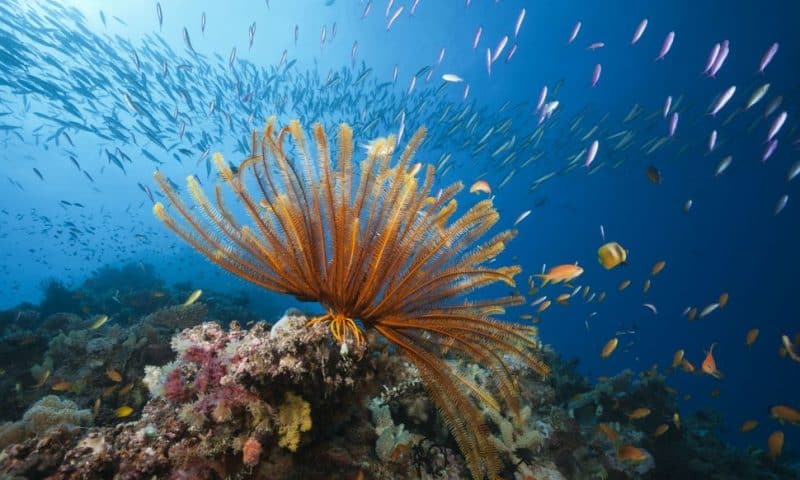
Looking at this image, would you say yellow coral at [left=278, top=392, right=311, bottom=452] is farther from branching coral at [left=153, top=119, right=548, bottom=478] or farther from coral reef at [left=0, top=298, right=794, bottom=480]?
branching coral at [left=153, top=119, right=548, bottom=478]

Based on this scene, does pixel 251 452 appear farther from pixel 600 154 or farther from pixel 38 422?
pixel 600 154

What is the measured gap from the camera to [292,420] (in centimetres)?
248

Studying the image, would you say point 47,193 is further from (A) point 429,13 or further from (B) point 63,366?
(B) point 63,366

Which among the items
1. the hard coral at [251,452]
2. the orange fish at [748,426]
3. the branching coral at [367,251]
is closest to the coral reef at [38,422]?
the branching coral at [367,251]

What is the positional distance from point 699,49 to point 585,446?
5330 cm

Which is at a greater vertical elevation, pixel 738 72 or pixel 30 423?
pixel 738 72

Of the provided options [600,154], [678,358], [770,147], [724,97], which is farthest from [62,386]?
[600,154]

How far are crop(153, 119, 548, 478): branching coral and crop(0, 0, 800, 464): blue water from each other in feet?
43.1

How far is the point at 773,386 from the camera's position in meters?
68.4

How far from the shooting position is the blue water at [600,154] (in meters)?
35.7

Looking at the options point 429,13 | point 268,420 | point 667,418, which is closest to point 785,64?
point 429,13

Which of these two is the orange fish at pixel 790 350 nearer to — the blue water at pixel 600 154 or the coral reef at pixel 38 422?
the blue water at pixel 600 154

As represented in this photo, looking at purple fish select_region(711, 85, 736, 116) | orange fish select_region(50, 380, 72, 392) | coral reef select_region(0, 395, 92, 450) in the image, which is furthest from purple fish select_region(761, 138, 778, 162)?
orange fish select_region(50, 380, 72, 392)

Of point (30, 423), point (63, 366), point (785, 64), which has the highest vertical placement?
point (785, 64)
